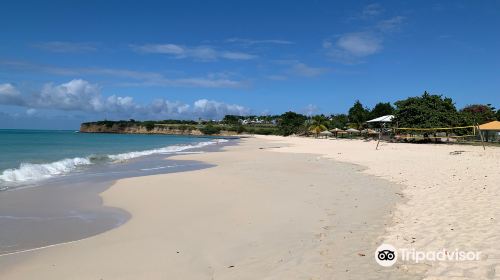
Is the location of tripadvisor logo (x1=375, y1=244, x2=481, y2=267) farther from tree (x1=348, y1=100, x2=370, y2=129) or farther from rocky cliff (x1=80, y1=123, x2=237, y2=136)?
rocky cliff (x1=80, y1=123, x2=237, y2=136)

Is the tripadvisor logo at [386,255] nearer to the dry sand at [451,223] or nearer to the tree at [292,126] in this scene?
the dry sand at [451,223]

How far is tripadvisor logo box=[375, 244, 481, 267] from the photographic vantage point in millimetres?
4438

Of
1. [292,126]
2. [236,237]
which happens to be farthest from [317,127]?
[236,237]

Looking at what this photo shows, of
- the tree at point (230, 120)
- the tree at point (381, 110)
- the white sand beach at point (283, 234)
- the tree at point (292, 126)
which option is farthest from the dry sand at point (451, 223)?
the tree at point (230, 120)

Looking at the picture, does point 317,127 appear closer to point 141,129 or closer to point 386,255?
point 386,255

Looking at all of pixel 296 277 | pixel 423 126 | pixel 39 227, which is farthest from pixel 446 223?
pixel 423 126

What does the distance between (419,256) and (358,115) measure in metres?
85.0

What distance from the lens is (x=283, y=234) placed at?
6117 millimetres

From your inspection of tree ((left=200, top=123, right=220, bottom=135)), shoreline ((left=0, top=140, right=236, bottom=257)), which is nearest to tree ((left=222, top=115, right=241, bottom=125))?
tree ((left=200, top=123, right=220, bottom=135))

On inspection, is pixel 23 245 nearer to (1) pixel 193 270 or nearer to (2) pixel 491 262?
(1) pixel 193 270

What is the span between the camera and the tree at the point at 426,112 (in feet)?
120

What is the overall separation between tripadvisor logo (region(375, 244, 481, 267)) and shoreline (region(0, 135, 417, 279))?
16cm

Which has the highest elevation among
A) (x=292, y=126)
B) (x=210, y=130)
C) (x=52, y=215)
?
(x=292, y=126)

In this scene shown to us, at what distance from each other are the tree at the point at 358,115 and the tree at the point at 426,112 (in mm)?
41358
